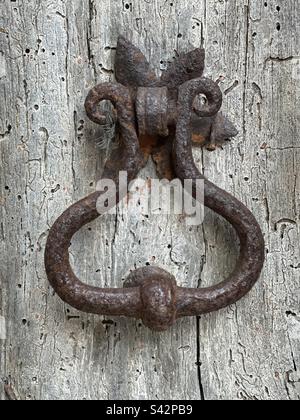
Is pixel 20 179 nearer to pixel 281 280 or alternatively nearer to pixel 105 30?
pixel 105 30

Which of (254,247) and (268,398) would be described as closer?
(254,247)

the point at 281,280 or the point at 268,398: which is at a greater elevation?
the point at 281,280

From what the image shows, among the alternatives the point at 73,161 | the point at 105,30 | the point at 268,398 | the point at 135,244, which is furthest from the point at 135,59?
the point at 268,398

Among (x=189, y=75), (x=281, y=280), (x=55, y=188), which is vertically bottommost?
(x=281, y=280)

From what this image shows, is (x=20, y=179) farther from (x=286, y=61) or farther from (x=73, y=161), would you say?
(x=286, y=61)
